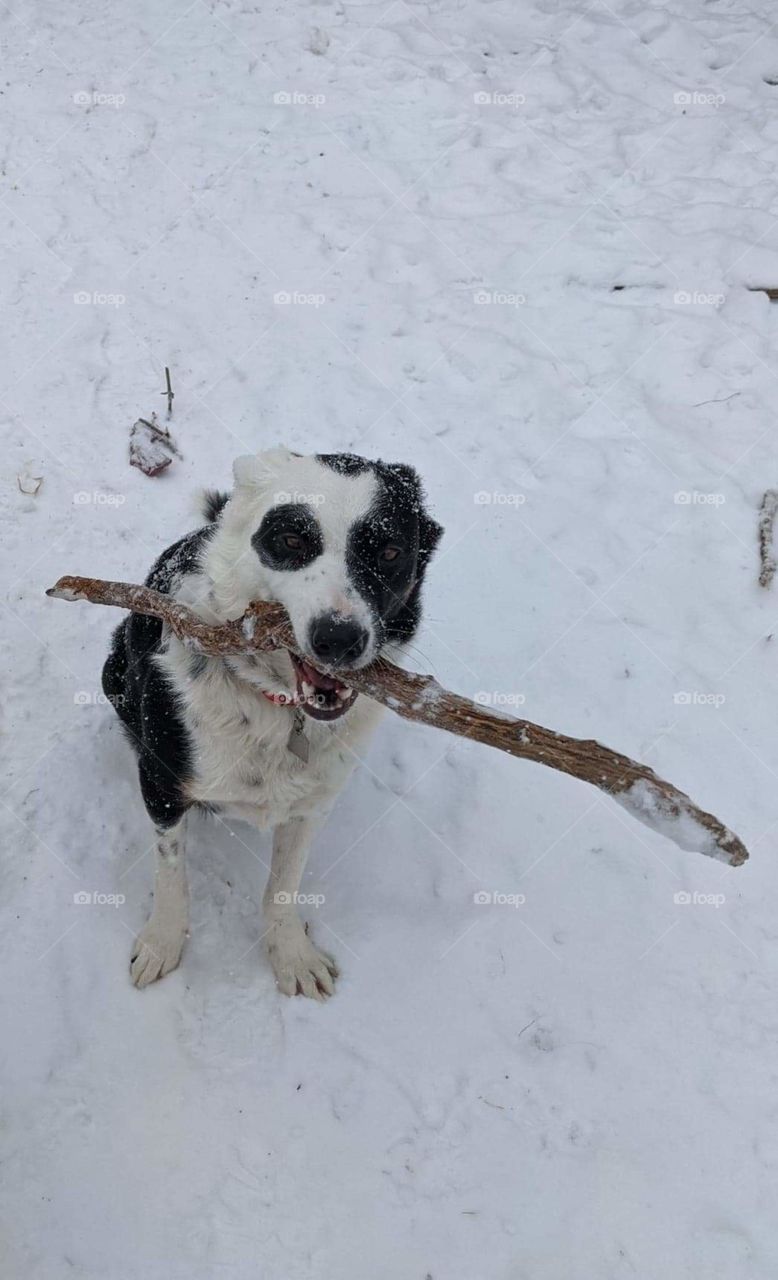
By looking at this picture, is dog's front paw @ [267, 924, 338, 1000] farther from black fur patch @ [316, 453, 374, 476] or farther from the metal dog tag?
black fur patch @ [316, 453, 374, 476]

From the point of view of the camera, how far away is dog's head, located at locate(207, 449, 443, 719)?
272 cm

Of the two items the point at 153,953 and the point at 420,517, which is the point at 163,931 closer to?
the point at 153,953

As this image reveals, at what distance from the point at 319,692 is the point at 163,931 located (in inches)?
57.7

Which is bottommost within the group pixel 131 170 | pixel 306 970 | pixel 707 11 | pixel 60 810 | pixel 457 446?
pixel 306 970

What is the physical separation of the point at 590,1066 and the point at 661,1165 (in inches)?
16.2

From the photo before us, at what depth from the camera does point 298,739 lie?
3.26m

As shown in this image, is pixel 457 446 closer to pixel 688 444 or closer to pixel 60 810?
pixel 688 444

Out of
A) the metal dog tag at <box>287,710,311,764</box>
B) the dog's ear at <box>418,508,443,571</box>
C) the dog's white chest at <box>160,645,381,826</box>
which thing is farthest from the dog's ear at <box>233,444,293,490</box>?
the metal dog tag at <box>287,710,311,764</box>

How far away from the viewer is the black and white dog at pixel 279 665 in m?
2.89

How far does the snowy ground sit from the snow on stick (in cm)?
154

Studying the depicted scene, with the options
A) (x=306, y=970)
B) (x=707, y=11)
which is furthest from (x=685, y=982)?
(x=707, y=11)

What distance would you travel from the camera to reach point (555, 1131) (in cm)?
358

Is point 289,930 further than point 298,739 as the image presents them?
Yes

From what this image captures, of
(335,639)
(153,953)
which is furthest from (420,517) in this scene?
(153,953)
